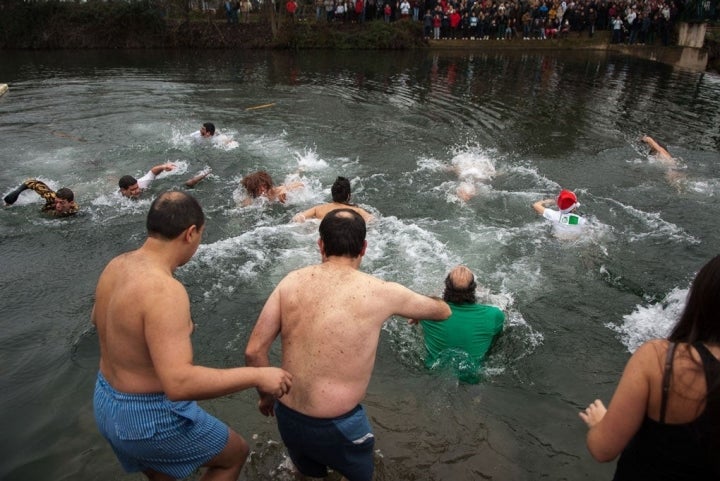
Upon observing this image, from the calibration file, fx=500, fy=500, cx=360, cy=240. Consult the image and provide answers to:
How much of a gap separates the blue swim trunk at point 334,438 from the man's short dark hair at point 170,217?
1070mm

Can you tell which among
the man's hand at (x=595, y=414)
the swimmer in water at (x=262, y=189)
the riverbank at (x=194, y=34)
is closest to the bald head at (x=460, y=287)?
the man's hand at (x=595, y=414)

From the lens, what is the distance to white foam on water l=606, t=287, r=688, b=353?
17.3 ft

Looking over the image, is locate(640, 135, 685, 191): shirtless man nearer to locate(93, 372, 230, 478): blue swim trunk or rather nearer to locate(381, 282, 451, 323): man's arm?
locate(381, 282, 451, 323): man's arm

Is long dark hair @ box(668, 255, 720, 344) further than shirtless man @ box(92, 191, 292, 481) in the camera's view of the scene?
No

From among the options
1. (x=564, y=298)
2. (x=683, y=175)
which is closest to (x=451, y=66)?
(x=683, y=175)

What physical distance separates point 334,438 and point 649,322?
4430 mm

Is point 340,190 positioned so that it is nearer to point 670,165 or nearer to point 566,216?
point 566,216

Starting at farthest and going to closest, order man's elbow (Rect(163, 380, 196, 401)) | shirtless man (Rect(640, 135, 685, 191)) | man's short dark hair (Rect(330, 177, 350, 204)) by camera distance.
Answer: shirtless man (Rect(640, 135, 685, 191))
man's short dark hair (Rect(330, 177, 350, 204))
man's elbow (Rect(163, 380, 196, 401))

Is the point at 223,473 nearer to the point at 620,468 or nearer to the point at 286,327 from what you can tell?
the point at 286,327

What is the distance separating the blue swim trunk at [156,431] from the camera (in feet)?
8.24

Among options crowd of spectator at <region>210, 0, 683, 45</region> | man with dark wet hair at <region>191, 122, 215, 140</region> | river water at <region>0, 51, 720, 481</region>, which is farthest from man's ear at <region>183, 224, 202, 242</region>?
crowd of spectator at <region>210, 0, 683, 45</region>

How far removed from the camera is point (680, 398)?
73.2 inches

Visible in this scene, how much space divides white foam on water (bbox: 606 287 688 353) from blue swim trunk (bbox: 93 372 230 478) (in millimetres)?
4354

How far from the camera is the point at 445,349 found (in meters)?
4.48
